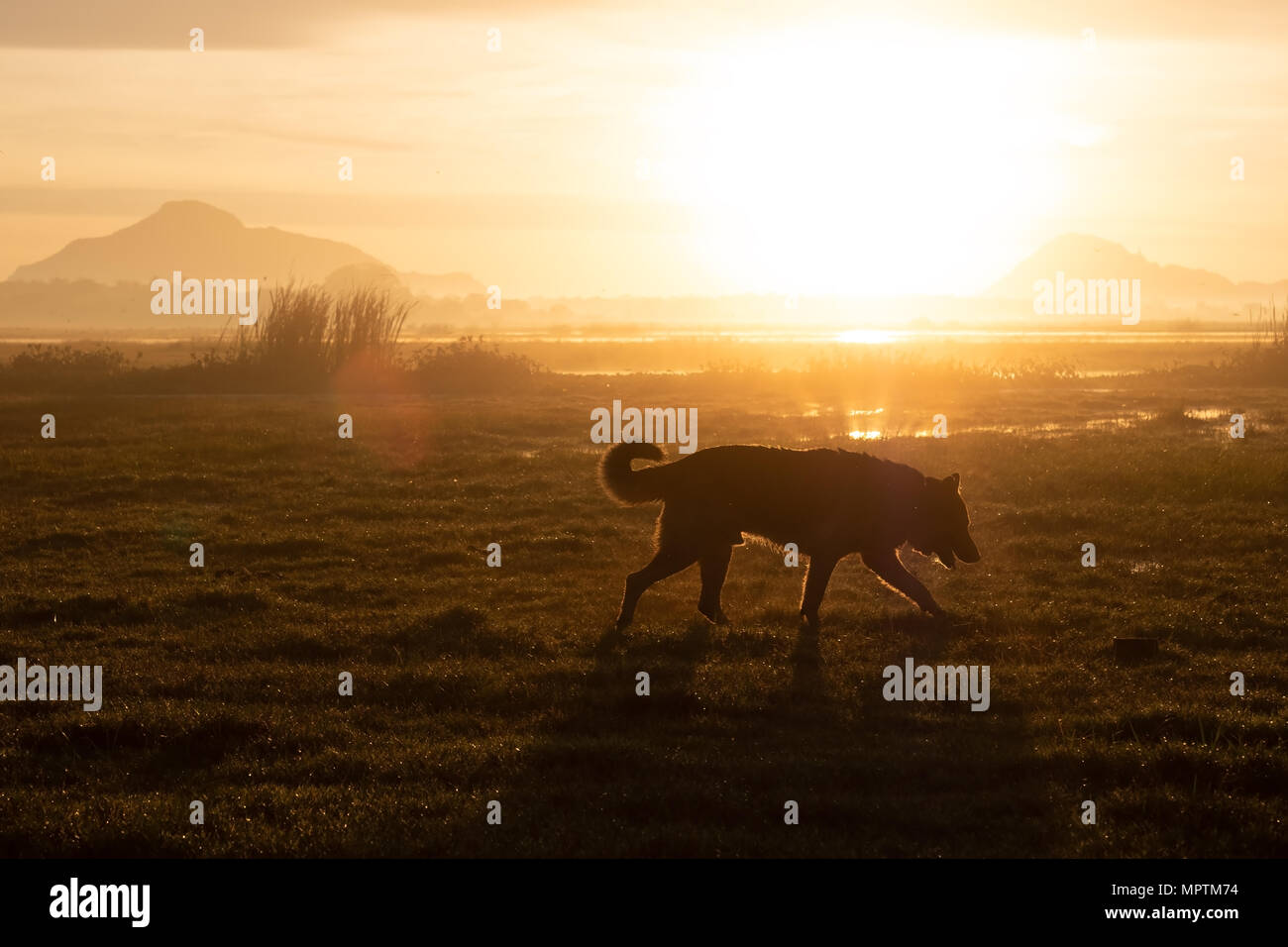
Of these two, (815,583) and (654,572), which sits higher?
(654,572)

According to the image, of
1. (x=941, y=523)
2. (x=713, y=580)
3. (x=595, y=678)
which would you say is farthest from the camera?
(x=941, y=523)

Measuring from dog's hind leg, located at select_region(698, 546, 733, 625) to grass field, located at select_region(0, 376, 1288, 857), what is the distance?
0.23 meters

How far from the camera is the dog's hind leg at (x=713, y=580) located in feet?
35.0

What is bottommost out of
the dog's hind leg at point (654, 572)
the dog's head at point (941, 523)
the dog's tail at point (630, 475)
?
the dog's hind leg at point (654, 572)

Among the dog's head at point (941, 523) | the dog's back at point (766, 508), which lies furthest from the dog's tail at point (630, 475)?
the dog's head at point (941, 523)

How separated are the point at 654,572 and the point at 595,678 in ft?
5.61

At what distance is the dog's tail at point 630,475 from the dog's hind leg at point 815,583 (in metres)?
1.53

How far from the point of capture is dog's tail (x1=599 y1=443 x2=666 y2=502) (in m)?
10.6

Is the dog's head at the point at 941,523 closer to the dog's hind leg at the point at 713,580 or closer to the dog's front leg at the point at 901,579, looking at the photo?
the dog's front leg at the point at 901,579

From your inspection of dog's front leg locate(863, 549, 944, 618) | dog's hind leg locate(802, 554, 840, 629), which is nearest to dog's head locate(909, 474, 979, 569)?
dog's front leg locate(863, 549, 944, 618)

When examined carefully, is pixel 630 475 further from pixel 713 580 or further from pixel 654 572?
pixel 713 580

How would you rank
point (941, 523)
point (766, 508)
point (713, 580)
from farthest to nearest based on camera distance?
1. point (941, 523)
2. point (713, 580)
3. point (766, 508)

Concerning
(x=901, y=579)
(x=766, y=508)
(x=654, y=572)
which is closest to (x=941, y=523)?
(x=901, y=579)

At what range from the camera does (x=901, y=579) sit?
10.8 meters
